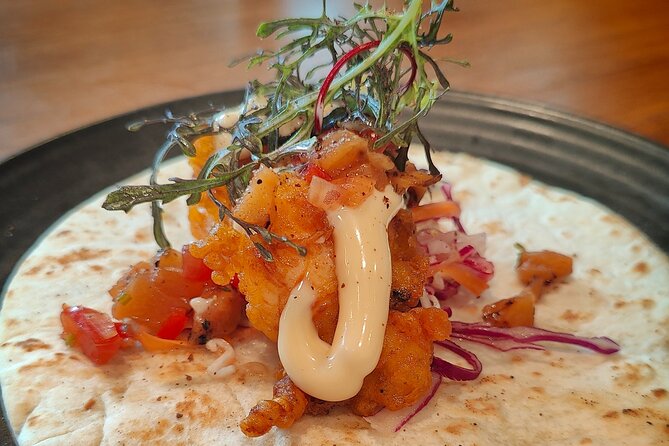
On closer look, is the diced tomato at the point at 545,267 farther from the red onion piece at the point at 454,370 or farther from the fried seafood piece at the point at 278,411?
the fried seafood piece at the point at 278,411

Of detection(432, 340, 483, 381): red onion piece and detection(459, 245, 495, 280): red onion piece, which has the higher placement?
detection(459, 245, 495, 280): red onion piece

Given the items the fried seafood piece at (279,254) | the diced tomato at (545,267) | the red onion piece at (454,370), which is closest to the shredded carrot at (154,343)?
the fried seafood piece at (279,254)

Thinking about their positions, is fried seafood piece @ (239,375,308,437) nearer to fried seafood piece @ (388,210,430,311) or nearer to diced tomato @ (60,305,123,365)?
fried seafood piece @ (388,210,430,311)

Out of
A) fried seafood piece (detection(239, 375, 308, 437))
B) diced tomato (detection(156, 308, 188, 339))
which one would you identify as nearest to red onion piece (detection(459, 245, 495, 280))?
fried seafood piece (detection(239, 375, 308, 437))

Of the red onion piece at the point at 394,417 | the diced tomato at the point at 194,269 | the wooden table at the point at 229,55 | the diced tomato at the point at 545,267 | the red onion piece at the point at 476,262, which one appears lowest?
the red onion piece at the point at 394,417

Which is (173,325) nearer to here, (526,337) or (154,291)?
(154,291)

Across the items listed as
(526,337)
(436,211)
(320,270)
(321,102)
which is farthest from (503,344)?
(321,102)
